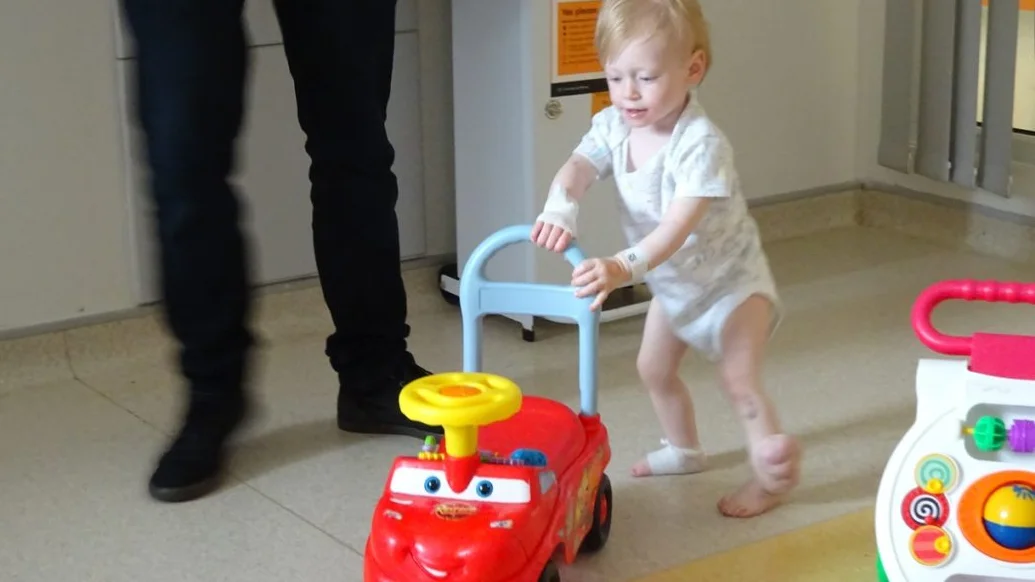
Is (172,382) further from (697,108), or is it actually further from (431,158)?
(697,108)

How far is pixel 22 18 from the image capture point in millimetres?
1776

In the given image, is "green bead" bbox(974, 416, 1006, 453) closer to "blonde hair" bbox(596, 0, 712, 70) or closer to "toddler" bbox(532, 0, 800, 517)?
"toddler" bbox(532, 0, 800, 517)

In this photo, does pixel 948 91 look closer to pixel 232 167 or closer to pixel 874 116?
pixel 874 116

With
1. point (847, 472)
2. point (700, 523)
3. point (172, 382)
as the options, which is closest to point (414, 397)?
point (700, 523)

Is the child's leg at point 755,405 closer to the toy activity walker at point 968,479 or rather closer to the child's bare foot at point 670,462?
the child's bare foot at point 670,462

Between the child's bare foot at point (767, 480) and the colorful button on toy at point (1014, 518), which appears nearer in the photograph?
the colorful button on toy at point (1014, 518)

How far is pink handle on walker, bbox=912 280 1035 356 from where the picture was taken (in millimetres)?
1180

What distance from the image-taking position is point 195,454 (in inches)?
58.8

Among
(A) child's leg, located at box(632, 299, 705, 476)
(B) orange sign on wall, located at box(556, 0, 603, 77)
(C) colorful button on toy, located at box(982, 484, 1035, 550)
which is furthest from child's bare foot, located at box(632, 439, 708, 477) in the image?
(B) orange sign on wall, located at box(556, 0, 603, 77)

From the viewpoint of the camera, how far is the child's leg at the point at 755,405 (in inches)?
55.4

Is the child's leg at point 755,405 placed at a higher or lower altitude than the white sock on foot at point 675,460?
higher

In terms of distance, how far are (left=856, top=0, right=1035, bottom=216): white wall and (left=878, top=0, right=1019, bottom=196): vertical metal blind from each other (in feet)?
0.21

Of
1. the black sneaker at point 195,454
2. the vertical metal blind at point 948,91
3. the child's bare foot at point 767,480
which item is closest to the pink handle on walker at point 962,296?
the child's bare foot at point 767,480

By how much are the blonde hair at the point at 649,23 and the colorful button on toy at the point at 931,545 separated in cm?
51
